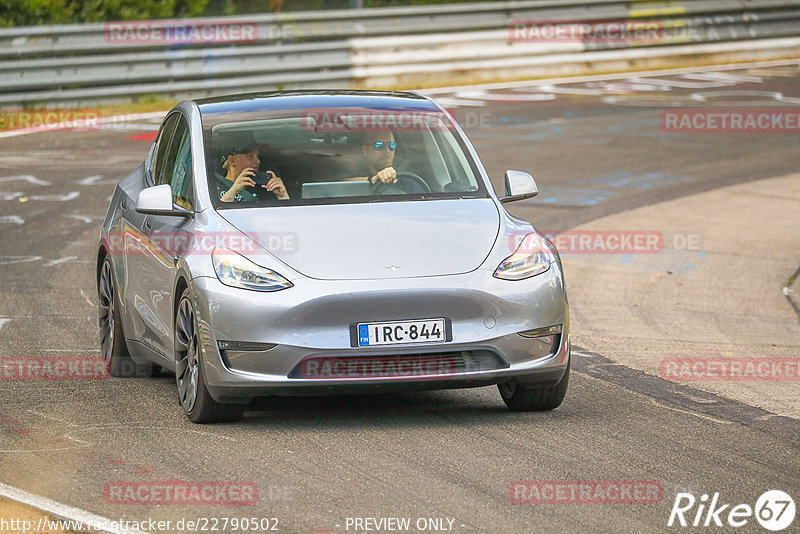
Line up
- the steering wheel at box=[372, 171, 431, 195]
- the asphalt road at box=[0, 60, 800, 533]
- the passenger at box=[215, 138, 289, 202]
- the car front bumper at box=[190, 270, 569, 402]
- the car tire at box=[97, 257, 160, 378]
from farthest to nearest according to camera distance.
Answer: the car tire at box=[97, 257, 160, 378]
the steering wheel at box=[372, 171, 431, 195]
the passenger at box=[215, 138, 289, 202]
the car front bumper at box=[190, 270, 569, 402]
the asphalt road at box=[0, 60, 800, 533]

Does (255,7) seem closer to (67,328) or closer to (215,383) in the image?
(67,328)

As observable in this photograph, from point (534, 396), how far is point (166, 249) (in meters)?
2.11

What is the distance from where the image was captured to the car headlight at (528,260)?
24.0ft

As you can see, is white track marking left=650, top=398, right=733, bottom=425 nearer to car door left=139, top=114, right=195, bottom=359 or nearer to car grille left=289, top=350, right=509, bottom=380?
car grille left=289, top=350, right=509, bottom=380

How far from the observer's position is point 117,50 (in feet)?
74.2

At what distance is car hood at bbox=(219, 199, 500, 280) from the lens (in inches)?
282

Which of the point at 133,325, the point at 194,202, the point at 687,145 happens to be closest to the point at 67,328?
the point at 133,325

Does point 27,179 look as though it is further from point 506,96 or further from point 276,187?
point 506,96

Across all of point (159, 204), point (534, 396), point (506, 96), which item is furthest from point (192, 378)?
point (506, 96)

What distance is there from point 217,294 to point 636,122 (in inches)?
617

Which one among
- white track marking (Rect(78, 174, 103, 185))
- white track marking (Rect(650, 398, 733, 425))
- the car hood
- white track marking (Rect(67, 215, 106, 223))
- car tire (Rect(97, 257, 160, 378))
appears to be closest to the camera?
the car hood

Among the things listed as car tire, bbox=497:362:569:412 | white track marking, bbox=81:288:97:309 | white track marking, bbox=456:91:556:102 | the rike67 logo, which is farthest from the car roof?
white track marking, bbox=456:91:556:102

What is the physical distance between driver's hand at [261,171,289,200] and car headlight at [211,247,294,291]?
0.83 m

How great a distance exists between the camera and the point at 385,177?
820 centimetres
